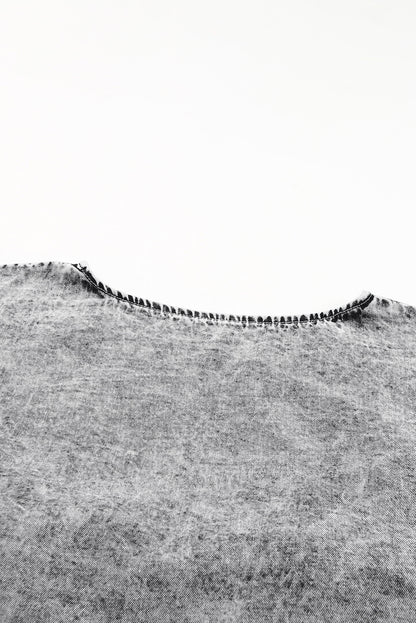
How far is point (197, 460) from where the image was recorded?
73cm

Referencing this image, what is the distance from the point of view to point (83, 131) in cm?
157

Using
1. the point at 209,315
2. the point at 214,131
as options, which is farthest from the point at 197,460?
the point at 214,131

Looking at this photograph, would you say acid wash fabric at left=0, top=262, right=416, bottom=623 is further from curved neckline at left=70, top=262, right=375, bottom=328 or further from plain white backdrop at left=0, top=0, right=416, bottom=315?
plain white backdrop at left=0, top=0, right=416, bottom=315

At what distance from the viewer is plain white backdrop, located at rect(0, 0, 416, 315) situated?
4.42ft

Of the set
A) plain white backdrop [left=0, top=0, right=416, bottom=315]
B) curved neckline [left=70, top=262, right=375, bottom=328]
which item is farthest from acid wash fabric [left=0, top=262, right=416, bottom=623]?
plain white backdrop [left=0, top=0, right=416, bottom=315]

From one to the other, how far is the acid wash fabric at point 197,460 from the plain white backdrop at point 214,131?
40 centimetres

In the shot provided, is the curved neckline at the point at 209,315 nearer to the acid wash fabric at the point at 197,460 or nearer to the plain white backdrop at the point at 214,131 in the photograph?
the acid wash fabric at the point at 197,460

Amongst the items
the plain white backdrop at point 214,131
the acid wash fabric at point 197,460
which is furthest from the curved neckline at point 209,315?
the plain white backdrop at point 214,131

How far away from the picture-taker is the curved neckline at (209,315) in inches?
32.7

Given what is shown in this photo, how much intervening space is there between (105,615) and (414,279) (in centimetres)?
98

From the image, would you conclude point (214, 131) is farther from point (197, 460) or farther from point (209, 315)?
point (197, 460)

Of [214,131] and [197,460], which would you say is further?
[214,131]

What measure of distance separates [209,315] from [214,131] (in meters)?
0.88

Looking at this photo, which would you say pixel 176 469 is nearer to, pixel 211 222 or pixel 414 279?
pixel 211 222
